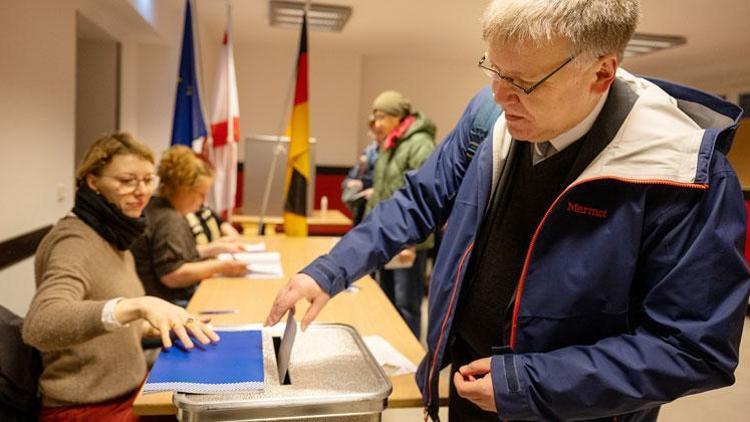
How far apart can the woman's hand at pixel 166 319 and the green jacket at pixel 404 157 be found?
6.67ft

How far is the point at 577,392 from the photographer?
86 centimetres

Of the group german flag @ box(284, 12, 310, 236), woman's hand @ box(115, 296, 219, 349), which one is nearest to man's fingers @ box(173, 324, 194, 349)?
woman's hand @ box(115, 296, 219, 349)

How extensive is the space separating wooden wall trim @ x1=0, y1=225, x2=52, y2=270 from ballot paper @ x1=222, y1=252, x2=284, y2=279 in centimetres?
96

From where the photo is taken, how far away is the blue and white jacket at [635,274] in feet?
2.72

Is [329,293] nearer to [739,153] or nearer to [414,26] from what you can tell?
[739,153]

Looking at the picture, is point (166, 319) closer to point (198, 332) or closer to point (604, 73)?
point (198, 332)

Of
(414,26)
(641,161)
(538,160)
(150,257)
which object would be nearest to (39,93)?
(150,257)

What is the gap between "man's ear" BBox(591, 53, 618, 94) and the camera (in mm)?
886

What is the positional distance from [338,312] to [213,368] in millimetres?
865

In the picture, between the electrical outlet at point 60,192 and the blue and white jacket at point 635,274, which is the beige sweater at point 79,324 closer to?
the blue and white jacket at point 635,274

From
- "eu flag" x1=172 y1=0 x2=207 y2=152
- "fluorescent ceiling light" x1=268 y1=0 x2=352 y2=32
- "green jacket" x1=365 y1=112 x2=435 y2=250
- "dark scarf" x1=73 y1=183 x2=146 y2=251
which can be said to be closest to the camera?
"dark scarf" x1=73 y1=183 x2=146 y2=251

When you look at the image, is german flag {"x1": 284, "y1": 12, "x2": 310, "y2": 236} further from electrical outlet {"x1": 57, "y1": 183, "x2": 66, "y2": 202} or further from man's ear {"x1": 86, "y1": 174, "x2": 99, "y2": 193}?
man's ear {"x1": 86, "y1": 174, "x2": 99, "y2": 193}

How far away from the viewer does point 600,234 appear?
89cm

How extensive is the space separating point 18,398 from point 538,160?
1.36 metres
